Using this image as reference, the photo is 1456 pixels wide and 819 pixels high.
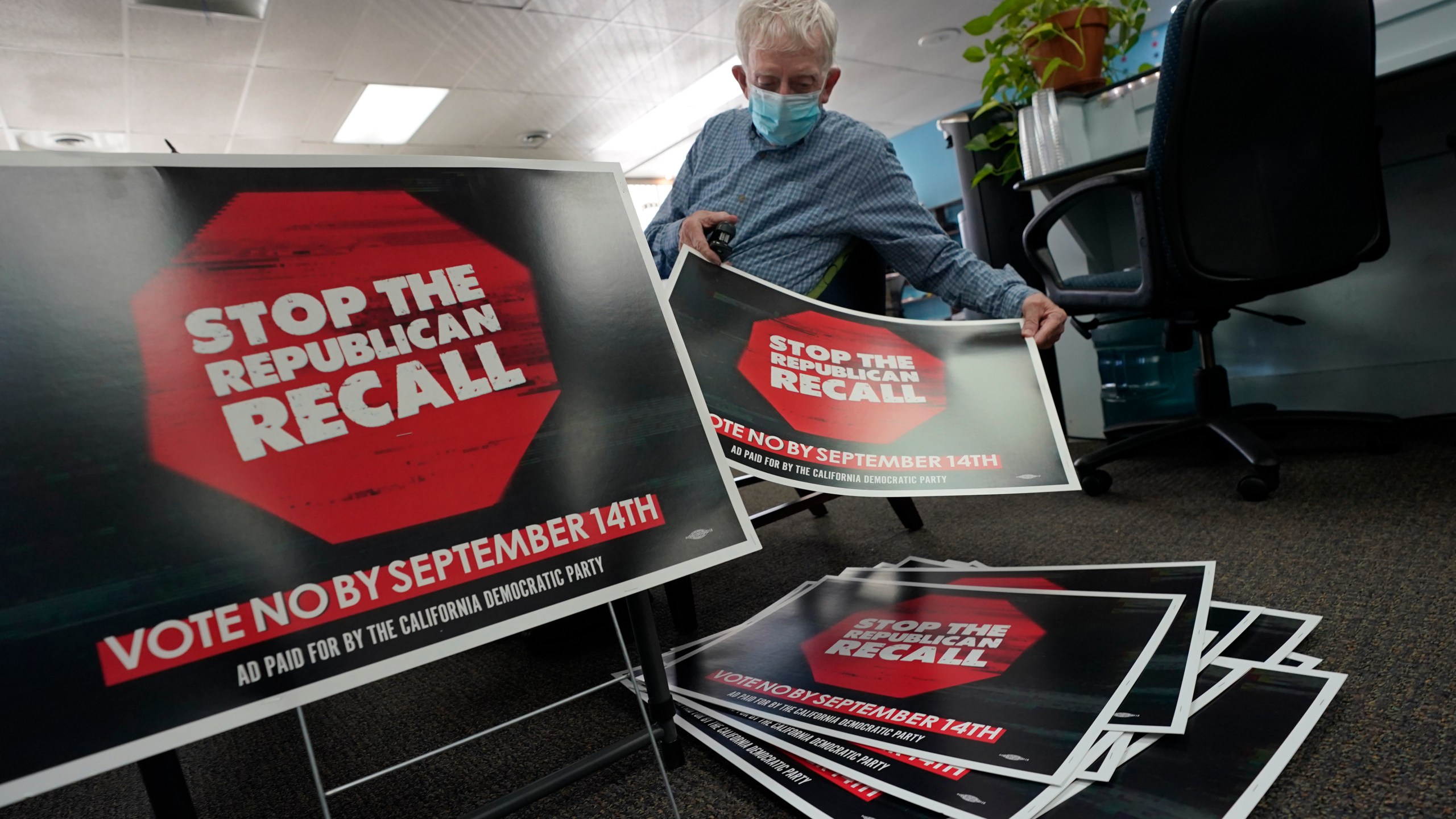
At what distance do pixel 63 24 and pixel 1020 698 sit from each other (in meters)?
4.41

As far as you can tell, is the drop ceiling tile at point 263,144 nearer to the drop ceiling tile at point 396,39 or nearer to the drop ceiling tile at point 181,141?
the drop ceiling tile at point 181,141

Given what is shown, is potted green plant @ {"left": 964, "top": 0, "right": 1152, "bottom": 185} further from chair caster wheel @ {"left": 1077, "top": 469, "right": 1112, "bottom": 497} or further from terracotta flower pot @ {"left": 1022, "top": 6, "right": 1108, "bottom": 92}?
chair caster wheel @ {"left": 1077, "top": 469, "right": 1112, "bottom": 497}

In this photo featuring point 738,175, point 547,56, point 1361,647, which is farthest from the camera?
point 547,56

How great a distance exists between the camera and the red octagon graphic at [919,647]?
70cm

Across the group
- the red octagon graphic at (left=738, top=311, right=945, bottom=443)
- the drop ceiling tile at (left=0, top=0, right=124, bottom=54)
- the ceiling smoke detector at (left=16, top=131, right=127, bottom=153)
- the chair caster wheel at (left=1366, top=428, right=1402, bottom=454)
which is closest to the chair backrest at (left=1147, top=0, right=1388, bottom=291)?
the chair caster wheel at (left=1366, top=428, right=1402, bottom=454)

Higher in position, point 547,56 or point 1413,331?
point 547,56

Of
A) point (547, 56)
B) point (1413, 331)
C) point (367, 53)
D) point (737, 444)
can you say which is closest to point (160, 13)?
point (367, 53)

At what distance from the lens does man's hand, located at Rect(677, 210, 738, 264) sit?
0.87m

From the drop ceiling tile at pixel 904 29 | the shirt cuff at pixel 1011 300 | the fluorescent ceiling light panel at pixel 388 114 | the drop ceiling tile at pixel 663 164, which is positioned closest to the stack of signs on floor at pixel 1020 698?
the shirt cuff at pixel 1011 300

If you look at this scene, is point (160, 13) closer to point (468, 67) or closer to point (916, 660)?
point (468, 67)

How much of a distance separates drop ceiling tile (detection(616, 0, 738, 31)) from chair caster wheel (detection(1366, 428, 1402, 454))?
3.53 metres

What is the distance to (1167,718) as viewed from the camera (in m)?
0.57

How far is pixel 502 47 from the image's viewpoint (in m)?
4.09

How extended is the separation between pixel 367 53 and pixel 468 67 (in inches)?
22.6
